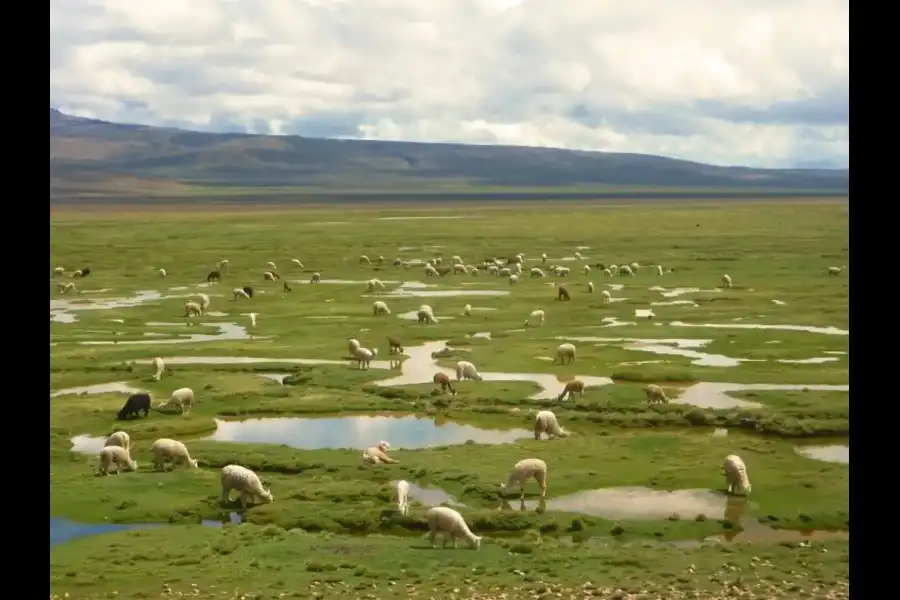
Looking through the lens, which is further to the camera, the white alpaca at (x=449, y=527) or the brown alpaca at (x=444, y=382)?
the brown alpaca at (x=444, y=382)

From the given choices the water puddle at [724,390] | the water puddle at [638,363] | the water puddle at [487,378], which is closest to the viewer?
the water puddle at [724,390]

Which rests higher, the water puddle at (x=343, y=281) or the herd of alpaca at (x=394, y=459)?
the water puddle at (x=343, y=281)

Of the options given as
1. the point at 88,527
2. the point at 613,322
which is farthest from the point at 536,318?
A: the point at 88,527

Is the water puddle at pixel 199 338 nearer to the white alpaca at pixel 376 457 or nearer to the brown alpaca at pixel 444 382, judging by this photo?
the brown alpaca at pixel 444 382

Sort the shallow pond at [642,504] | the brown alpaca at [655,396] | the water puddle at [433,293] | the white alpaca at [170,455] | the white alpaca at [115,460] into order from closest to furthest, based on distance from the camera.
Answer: the shallow pond at [642,504] < the white alpaca at [115,460] < the white alpaca at [170,455] < the brown alpaca at [655,396] < the water puddle at [433,293]

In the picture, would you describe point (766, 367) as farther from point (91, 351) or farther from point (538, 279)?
point (538, 279)

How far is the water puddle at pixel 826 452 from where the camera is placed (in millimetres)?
20219

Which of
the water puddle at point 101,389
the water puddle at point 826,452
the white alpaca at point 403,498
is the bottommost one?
the white alpaca at point 403,498

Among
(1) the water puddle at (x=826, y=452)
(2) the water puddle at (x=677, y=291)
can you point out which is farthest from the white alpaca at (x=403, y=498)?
(2) the water puddle at (x=677, y=291)

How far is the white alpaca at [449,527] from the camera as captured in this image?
14.8 m

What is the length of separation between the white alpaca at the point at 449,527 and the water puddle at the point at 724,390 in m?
11.7

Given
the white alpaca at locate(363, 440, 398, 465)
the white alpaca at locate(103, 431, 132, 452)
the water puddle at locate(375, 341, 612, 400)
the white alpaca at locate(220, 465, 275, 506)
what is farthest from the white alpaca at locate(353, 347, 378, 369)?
the white alpaca at locate(220, 465, 275, 506)

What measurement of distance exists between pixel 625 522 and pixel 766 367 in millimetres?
15864
